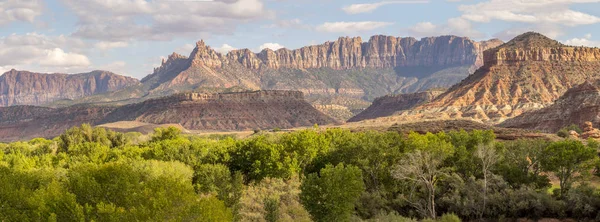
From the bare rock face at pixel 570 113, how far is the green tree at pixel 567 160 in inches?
2375

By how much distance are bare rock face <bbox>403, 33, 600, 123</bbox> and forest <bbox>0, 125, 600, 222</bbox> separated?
106645 millimetres

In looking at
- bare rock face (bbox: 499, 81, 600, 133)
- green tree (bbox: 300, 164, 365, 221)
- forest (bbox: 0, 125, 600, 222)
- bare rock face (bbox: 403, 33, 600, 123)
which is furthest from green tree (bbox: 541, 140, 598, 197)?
bare rock face (bbox: 403, 33, 600, 123)

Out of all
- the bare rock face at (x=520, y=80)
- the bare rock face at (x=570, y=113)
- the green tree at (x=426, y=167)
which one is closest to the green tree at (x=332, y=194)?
A: the green tree at (x=426, y=167)

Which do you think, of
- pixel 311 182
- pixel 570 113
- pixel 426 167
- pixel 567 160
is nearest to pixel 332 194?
pixel 311 182

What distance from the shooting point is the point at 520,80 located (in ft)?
590

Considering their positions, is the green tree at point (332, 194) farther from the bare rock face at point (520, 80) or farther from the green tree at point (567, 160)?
the bare rock face at point (520, 80)

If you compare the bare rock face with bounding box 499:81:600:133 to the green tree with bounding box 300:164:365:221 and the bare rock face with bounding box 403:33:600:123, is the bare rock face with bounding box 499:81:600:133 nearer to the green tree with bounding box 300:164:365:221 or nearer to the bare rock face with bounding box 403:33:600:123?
Answer: the bare rock face with bounding box 403:33:600:123

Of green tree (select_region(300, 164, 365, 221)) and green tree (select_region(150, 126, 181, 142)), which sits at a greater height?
→ green tree (select_region(150, 126, 181, 142))

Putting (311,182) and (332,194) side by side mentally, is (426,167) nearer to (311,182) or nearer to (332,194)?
(332,194)

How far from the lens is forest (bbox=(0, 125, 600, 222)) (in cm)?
3681

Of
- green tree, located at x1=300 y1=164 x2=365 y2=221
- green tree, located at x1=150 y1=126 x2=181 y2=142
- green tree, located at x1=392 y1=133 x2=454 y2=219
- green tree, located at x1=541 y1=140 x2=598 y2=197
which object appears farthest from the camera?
green tree, located at x1=150 y1=126 x2=181 y2=142

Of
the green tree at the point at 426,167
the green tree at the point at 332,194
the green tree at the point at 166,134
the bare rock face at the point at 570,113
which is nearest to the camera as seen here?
the green tree at the point at 332,194

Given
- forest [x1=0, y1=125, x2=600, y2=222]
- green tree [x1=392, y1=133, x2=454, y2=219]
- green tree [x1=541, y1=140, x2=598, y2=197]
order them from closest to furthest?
forest [x1=0, y1=125, x2=600, y2=222], green tree [x1=392, y1=133, x2=454, y2=219], green tree [x1=541, y1=140, x2=598, y2=197]

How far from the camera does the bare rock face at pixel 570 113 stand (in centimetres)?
11262
